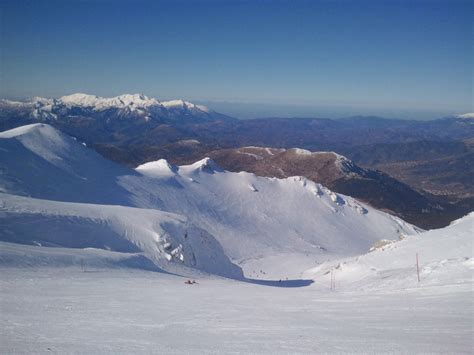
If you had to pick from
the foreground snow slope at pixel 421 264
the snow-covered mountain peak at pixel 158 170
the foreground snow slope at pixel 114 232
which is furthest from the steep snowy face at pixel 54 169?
the foreground snow slope at pixel 421 264

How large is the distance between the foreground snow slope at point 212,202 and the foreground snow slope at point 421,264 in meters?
13.1

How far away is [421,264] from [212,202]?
50.9 metres

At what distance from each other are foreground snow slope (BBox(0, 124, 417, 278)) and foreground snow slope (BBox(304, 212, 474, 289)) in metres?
13.1

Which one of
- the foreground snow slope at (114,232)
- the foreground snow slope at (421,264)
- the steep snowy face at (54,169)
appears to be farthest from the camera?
the steep snowy face at (54,169)

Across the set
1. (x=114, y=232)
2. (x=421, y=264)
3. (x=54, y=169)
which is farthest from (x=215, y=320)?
(x=54, y=169)

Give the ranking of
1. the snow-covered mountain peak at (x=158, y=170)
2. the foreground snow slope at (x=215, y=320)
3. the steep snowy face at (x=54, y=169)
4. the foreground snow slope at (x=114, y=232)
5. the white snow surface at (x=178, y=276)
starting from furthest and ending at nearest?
the snow-covered mountain peak at (x=158, y=170), the steep snowy face at (x=54, y=169), the foreground snow slope at (x=114, y=232), the white snow surface at (x=178, y=276), the foreground snow slope at (x=215, y=320)

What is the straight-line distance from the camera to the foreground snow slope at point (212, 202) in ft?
163

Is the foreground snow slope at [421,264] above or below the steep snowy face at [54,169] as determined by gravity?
below

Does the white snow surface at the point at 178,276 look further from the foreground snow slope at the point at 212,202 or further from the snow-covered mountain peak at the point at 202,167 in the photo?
the snow-covered mountain peak at the point at 202,167

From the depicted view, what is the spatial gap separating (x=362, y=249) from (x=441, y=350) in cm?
6245

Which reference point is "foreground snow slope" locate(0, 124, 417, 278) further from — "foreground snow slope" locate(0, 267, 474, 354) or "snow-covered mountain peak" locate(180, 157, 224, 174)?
"foreground snow slope" locate(0, 267, 474, 354)

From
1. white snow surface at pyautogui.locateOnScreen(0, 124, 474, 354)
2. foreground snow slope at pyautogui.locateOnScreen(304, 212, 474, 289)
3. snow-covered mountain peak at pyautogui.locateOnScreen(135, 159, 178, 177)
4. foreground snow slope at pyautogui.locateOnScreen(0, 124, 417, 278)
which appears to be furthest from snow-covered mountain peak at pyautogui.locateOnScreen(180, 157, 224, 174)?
foreground snow slope at pyautogui.locateOnScreen(304, 212, 474, 289)

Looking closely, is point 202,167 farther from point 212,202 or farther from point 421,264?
point 421,264

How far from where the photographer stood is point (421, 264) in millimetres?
23703
